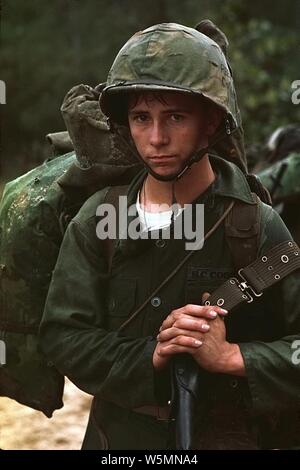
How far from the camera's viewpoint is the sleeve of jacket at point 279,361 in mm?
2559

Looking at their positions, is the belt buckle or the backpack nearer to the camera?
the belt buckle

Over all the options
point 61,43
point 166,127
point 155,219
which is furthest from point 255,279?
point 61,43

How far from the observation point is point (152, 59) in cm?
260

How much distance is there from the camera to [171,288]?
2.68 meters

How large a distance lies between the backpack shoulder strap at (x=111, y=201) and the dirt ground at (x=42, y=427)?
322cm

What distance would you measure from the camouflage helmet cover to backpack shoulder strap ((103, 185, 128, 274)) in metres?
0.35

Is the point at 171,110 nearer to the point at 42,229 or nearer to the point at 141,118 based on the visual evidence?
the point at 141,118

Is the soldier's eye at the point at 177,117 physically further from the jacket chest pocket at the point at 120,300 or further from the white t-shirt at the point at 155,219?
the jacket chest pocket at the point at 120,300

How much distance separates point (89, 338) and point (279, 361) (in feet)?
2.08

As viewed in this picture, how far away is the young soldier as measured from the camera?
2561 mm

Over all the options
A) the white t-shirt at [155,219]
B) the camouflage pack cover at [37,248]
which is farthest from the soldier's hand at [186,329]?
the camouflage pack cover at [37,248]

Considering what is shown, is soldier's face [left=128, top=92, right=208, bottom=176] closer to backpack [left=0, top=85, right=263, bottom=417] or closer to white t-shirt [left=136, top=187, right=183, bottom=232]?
white t-shirt [left=136, top=187, right=183, bottom=232]

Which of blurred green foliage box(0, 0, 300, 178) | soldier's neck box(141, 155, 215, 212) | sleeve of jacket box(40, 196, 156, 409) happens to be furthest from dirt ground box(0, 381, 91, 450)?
blurred green foliage box(0, 0, 300, 178)
